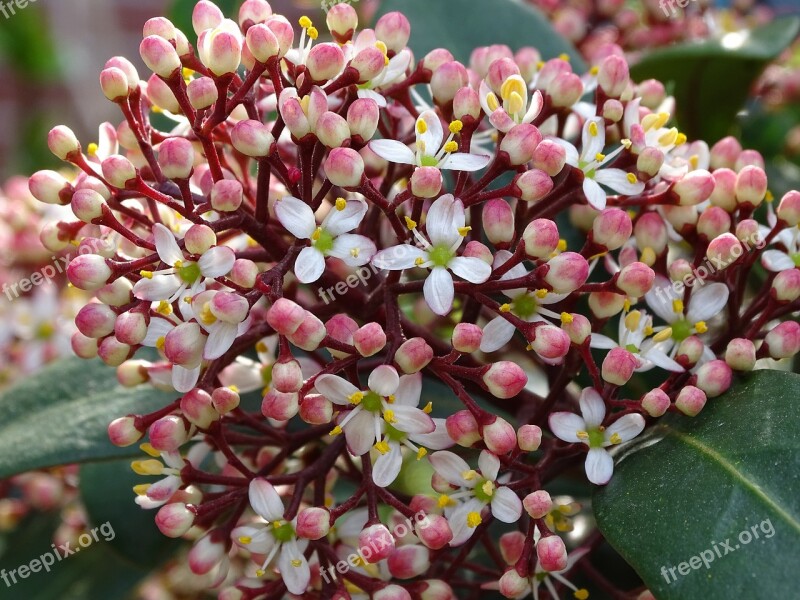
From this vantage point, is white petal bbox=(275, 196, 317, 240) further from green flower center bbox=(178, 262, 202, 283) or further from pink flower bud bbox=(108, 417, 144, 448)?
pink flower bud bbox=(108, 417, 144, 448)

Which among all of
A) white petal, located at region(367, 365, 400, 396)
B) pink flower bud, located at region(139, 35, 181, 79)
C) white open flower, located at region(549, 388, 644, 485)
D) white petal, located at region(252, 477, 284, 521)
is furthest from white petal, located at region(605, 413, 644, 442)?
pink flower bud, located at region(139, 35, 181, 79)

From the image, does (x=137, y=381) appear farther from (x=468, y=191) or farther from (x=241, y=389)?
(x=468, y=191)

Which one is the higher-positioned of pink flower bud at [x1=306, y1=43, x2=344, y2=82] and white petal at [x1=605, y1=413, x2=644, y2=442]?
pink flower bud at [x1=306, y1=43, x2=344, y2=82]

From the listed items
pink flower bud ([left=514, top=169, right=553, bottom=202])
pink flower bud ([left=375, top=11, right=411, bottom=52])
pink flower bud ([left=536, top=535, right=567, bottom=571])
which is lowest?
pink flower bud ([left=536, top=535, right=567, bottom=571])

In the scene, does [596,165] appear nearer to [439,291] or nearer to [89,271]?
[439,291]

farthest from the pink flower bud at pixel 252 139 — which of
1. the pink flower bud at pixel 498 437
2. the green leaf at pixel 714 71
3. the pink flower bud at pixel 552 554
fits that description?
the green leaf at pixel 714 71

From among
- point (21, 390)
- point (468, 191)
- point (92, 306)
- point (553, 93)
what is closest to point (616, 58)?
point (553, 93)
